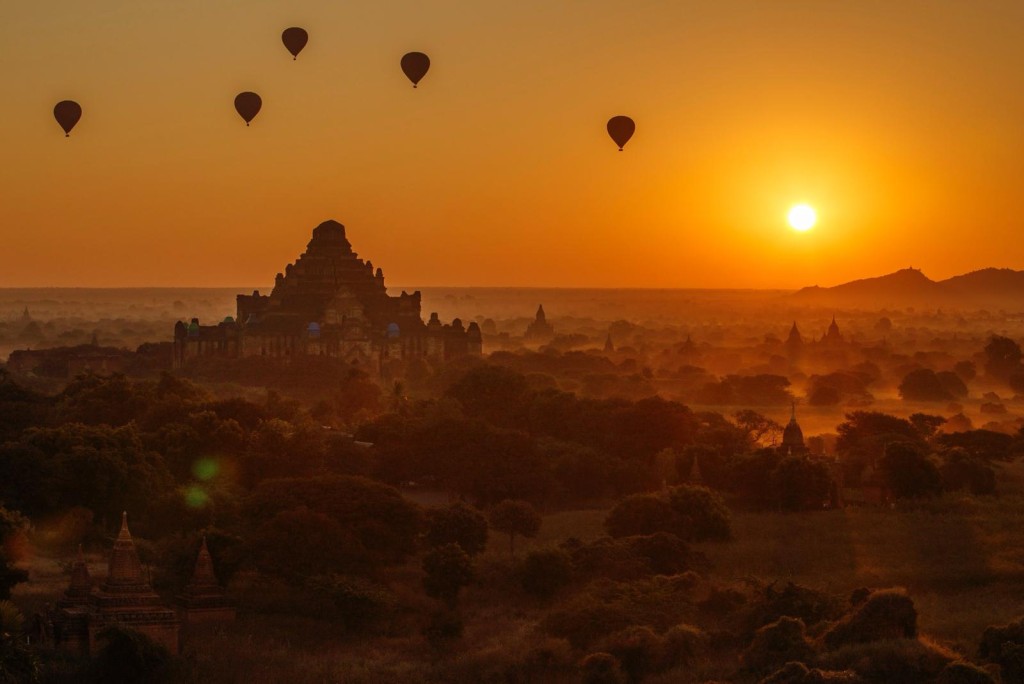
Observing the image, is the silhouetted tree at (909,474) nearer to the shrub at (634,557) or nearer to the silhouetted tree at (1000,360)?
the shrub at (634,557)

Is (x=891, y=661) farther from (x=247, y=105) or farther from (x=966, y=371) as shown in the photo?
(x=966, y=371)

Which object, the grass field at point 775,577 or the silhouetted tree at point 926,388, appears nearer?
the grass field at point 775,577

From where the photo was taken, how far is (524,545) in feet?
164

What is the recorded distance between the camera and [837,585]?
44.9 m

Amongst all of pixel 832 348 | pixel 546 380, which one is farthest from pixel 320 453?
pixel 832 348

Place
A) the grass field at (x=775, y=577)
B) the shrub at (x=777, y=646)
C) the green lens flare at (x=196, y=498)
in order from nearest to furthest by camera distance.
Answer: the shrub at (x=777, y=646) < the grass field at (x=775, y=577) < the green lens flare at (x=196, y=498)

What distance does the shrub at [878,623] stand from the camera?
123 feet

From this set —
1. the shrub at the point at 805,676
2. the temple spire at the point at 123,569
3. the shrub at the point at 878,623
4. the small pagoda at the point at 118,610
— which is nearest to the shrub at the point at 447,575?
the small pagoda at the point at 118,610

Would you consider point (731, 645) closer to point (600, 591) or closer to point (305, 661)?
point (600, 591)

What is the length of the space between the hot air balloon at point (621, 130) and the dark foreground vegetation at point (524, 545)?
35.9ft

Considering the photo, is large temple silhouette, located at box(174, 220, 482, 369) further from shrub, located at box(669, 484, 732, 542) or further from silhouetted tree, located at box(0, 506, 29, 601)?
silhouetted tree, located at box(0, 506, 29, 601)

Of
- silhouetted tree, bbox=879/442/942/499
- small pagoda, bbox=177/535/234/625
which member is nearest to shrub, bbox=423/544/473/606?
small pagoda, bbox=177/535/234/625

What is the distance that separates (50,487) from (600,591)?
617 inches

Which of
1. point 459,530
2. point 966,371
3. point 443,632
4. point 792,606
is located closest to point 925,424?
point 459,530
